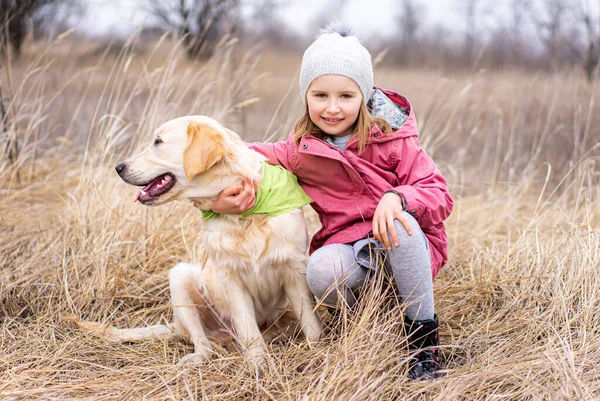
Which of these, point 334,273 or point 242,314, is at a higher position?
point 334,273

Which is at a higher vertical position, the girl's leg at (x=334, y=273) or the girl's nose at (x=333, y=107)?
the girl's nose at (x=333, y=107)

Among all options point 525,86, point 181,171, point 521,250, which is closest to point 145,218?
point 181,171

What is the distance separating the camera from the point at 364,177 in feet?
7.18

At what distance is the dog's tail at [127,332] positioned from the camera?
243 cm

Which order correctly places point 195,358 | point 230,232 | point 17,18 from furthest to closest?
1. point 17,18
2. point 195,358
3. point 230,232

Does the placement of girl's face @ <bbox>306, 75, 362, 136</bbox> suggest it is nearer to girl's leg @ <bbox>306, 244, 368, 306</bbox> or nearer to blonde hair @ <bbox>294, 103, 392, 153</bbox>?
blonde hair @ <bbox>294, 103, 392, 153</bbox>

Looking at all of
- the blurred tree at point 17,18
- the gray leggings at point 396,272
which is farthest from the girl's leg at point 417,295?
the blurred tree at point 17,18

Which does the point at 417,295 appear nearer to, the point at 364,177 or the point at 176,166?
the point at 364,177

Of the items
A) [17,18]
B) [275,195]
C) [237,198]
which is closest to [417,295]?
[275,195]

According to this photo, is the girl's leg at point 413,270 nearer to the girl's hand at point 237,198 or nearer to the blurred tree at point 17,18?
the girl's hand at point 237,198

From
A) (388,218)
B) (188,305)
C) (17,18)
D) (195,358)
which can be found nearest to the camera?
(388,218)

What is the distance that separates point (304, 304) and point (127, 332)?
827 mm

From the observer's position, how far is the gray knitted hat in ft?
6.87

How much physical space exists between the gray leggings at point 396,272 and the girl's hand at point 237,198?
0.33 metres
